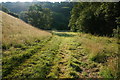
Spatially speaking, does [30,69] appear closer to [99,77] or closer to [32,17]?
[99,77]

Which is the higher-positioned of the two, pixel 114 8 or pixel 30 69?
pixel 114 8

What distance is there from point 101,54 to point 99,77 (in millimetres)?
2615

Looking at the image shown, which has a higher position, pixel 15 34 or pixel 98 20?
pixel 98 20

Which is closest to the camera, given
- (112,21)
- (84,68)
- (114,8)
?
(84,68)

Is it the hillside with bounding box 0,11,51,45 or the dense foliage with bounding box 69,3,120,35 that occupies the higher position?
the dense foliage with bounding box 69,3,120,35

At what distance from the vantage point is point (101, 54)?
24.0 feet

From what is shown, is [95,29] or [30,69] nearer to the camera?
[30,69]

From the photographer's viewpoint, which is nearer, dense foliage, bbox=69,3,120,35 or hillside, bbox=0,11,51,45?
hillside, bbox=0,11,51,45

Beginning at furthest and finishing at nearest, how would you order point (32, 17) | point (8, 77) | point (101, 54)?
point (32, 17), point (101, 54), point (8, 77)

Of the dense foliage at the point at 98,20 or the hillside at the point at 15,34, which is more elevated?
the dense foliage at the point at 98,20

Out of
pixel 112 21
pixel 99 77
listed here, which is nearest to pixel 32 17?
pixel 112 21

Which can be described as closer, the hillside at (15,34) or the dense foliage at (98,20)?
the hillside at (15,34)

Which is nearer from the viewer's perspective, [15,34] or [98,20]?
[15,34]

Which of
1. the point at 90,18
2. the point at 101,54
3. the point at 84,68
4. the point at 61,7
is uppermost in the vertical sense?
the point at 61,7
